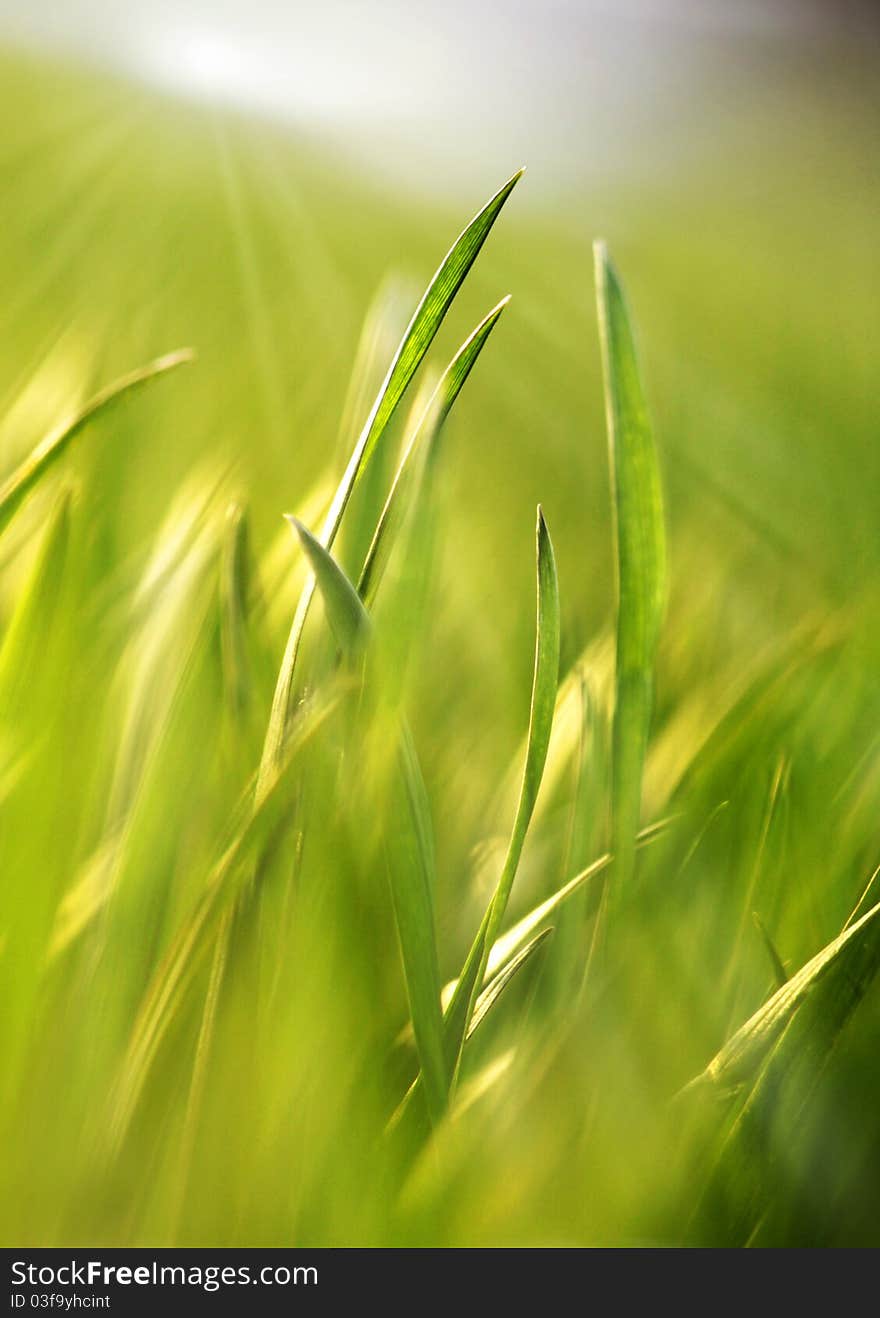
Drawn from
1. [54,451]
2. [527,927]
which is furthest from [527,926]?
[54,451]

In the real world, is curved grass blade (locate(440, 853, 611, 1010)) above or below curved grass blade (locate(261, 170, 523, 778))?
below

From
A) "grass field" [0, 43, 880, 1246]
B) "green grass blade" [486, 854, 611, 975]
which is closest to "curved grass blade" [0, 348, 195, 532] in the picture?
"grass field" [0, 43, 880, 1246]

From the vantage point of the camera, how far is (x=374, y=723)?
0.14 meters

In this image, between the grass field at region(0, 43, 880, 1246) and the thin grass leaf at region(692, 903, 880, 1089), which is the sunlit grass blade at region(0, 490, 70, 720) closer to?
the grass field at region(0, 43, 880, 1246)

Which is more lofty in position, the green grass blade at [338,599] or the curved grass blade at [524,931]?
the green grass blade at [338,599]

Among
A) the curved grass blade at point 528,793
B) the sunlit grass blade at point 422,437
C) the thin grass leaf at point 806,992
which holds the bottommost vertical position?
the thin grass leaf at point 806,992

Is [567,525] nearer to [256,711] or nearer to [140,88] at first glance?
Result: [256,711]

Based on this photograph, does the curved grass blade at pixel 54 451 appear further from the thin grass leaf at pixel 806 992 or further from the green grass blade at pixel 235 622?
the thin grass leaf at pixel 806 992

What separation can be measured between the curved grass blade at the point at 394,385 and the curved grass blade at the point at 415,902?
0.04 feet

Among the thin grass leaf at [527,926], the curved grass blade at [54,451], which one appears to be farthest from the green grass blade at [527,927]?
the curved grass blade at [54,451]

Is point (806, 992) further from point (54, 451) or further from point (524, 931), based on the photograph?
point (54, 451)

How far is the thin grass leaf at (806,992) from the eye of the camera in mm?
134

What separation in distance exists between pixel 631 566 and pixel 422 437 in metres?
0.04

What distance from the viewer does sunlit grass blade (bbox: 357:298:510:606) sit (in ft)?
0.45
